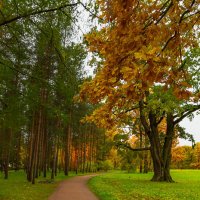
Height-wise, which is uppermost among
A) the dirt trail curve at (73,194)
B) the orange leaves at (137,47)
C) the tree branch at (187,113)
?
the tree branch at (187,113)

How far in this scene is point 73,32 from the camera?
10062 mm

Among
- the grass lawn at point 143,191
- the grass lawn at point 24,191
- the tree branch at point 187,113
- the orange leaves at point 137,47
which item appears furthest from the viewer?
the tree branch at point 187,113

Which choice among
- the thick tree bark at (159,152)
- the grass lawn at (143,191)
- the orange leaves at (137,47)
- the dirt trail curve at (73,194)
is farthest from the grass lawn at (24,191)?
the thick tree bark at (159,152)

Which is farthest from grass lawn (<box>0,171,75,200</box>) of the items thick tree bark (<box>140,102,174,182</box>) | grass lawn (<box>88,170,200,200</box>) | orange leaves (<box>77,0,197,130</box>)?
thick tree bark (<box>140,102,174,182</box>)

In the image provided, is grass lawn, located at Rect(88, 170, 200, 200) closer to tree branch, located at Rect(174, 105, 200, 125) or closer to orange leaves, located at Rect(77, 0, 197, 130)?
tree branch, located at Rect(174, 105, 200, 125)

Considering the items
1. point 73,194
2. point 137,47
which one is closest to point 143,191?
point 73,194

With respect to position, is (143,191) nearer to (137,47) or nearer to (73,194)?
(73,194)

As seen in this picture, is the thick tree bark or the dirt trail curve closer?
the dirt trail curve

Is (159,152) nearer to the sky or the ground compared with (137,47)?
nearer to the sky

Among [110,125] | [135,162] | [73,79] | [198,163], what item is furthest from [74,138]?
[198,163]

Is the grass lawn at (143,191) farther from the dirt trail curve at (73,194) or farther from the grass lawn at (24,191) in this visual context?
the grass lawn at (24,191)

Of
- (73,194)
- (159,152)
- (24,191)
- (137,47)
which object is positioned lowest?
(73,194)

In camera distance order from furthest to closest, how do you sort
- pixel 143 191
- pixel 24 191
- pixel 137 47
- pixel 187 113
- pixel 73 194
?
1. pixel 187 113
2. pixel 143 191
3. pixel 24 191
4. pixel 73 194
5. pixel 137 47

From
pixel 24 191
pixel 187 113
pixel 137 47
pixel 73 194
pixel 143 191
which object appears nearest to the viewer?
pixel 137 47
